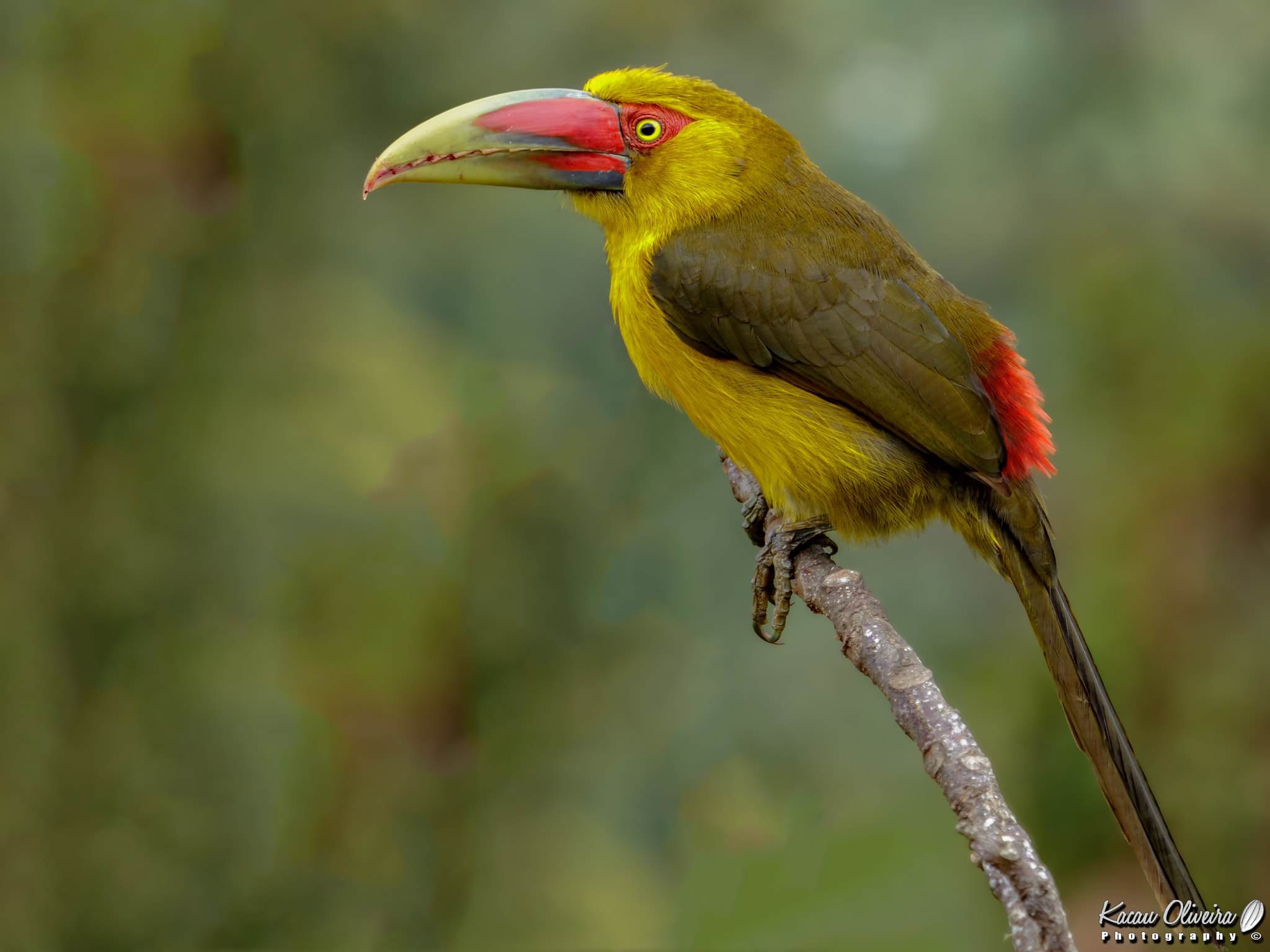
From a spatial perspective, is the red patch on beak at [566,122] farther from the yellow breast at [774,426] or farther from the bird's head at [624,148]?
the yellow breast at [774,426]

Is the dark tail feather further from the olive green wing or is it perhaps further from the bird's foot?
the bird's foot

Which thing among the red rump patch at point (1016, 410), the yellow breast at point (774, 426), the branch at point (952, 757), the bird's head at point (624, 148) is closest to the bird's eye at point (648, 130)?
the bird's head at point (624, 148)

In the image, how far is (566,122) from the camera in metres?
2.70

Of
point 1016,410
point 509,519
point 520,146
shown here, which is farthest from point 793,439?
point 509,519

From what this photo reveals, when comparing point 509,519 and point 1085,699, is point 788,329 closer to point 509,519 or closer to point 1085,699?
point 1085,699

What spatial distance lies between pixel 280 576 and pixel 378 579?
0.96ft

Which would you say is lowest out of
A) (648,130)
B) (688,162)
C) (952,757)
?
(952,757)

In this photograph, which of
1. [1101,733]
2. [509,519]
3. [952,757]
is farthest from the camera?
[509,519]

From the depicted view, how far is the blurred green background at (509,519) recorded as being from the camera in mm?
3410

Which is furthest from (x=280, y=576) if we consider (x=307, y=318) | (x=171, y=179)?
(x=171, y=179)

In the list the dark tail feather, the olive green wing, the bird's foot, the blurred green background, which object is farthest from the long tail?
the blurred green background

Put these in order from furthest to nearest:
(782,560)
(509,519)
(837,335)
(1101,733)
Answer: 1. (509,519)
2. (782,560)
3. (837,335)
4. (1101,733)

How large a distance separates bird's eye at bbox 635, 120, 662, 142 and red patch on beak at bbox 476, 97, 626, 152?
0.04 m

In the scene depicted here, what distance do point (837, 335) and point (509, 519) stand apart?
60.3 inches
